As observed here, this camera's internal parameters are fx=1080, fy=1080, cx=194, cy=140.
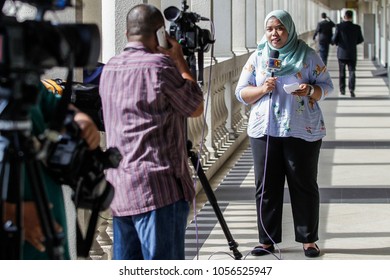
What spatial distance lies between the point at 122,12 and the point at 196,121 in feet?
10.3

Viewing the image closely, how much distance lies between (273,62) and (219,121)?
17.4ft

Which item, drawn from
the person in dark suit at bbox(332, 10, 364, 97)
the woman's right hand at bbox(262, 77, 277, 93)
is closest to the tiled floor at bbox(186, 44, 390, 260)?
the woman's right hand at bbox(262, 77, 277, 93)

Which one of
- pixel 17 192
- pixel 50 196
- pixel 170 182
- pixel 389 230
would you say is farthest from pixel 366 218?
pixel 17 192

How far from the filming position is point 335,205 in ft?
27.7

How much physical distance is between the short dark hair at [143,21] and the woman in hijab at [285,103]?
2111 millimetres

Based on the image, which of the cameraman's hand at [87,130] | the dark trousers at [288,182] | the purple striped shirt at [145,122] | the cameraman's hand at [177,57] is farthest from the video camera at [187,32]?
the cameraman's hand at [87,130]

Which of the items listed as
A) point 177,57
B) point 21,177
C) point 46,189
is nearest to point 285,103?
point 177,57

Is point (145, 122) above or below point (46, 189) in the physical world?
above

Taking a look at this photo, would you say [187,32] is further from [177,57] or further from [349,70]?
[349,70]

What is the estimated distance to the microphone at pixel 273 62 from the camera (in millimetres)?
6050

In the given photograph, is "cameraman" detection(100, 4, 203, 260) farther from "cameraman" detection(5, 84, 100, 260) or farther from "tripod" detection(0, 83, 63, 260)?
"tripod" detection(0, 83, 63, 260)

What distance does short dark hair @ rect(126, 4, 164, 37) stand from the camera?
396 cm

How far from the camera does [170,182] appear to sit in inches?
160

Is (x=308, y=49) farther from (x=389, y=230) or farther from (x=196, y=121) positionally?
(x=196, y=121)
